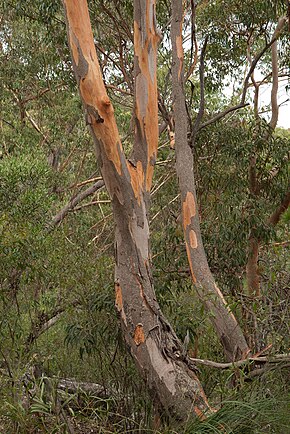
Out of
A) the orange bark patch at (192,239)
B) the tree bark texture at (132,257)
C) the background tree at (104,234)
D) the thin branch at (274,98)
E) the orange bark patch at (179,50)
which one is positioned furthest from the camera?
the thin branch at (274,98)

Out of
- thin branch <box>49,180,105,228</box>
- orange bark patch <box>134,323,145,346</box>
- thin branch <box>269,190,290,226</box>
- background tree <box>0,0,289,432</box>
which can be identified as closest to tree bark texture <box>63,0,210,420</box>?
orange bark patch <box>134,323,145,346</box>

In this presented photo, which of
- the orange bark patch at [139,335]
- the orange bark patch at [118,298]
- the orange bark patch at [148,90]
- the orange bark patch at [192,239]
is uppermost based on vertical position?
the orange bark patch at [148,90]

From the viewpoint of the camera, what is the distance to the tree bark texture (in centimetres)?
423

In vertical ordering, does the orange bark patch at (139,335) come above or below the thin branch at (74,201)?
below

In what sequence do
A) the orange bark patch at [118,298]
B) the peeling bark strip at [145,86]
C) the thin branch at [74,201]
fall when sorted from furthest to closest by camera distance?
the thin branch at [74,201]
the peeling bark strip at [145,86]
the orange bark patch at [118,298]

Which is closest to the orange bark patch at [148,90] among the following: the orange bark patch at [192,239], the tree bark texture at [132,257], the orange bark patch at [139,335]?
the tree bark texture at [132,257]

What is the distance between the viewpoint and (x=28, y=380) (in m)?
4.43

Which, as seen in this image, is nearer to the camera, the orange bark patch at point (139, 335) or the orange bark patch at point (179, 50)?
the orange bark patch at point (139, 335)

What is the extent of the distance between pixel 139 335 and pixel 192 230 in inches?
58.8

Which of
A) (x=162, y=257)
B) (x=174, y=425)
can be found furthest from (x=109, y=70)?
(x=174, y=425)

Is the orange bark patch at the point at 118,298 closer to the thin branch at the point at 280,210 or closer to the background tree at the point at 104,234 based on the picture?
the background tree at the point at 104,234

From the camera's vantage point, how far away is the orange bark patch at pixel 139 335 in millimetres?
4289

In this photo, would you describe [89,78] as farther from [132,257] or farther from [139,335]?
[139,335]

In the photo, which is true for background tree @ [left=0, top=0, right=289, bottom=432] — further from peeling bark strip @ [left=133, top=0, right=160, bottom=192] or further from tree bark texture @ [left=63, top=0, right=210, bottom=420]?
peeling bark strip @ [left=133, top=0, right=160, bottom=192]
